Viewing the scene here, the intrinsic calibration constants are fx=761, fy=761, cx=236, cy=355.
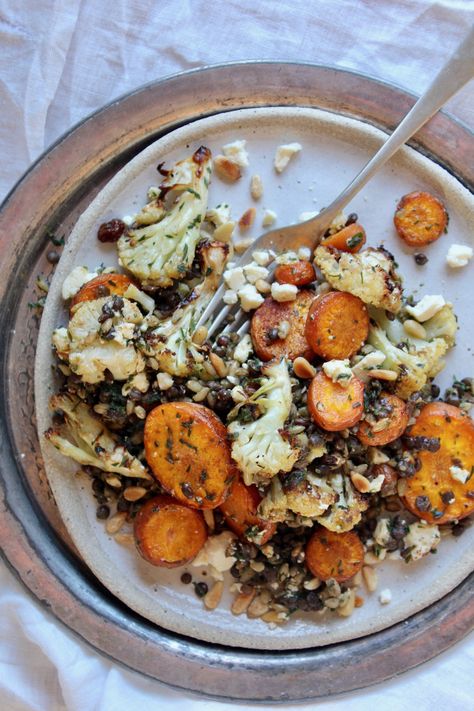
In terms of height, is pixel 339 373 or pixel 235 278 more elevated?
pixel 235 278

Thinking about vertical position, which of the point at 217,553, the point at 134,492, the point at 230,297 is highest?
the point at 230,297

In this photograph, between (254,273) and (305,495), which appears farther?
(254,273)

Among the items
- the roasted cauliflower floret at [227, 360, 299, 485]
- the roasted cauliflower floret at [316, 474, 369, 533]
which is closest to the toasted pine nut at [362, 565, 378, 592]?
the roasted cauliflower floret at [316, 474, 369, 533]

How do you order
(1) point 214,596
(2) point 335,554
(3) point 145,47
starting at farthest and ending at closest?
(3) point 145,47 → (1) point 214,596 → (2) point 335,554

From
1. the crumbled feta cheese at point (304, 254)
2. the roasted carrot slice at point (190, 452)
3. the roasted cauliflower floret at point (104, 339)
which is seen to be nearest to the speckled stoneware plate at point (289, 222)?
the crumbled feta cheese at point (304, 254)

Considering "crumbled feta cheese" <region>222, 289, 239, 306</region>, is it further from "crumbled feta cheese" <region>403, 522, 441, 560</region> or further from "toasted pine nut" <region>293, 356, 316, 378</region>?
"crumbled feta cheese" <region>403, 522, 441, 560</region>

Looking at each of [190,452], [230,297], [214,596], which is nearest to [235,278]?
[230,297]

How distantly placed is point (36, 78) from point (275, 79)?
2.68ft

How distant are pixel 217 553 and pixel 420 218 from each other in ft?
3.89

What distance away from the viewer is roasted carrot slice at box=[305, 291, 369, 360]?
2123 mm

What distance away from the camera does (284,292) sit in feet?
7.13

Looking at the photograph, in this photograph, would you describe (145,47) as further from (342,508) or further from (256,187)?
(342,508)

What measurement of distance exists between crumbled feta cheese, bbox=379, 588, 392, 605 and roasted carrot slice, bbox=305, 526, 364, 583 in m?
0.15

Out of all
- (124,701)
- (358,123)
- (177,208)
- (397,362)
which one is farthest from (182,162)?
(124,701)
